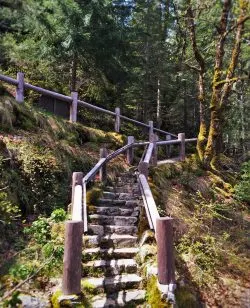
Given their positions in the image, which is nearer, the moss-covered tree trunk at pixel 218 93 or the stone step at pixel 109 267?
Result: the stone step at pixel 109 267

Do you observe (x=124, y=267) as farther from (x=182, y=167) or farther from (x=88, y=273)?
(x=182, y=167)

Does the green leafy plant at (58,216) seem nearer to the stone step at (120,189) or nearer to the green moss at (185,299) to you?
the stone step at (120,189)

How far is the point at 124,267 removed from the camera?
605 centimetres

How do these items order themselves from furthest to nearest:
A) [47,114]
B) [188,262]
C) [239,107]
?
[239,107] → [47,114] → [188,262]

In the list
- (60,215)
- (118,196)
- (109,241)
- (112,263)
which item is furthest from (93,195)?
(112,263)

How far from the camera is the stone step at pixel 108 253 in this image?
623 centimetres

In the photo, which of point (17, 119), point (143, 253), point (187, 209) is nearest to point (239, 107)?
point (187, 209)

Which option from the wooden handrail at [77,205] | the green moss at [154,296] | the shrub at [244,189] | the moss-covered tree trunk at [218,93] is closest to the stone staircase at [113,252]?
the green moss at [154,296]

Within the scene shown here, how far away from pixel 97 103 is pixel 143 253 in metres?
13.6

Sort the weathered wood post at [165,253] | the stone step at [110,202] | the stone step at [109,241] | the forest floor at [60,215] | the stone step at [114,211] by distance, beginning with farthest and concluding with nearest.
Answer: the stone step at [110,202] → the stone step at [114,211] → the stone step at [109,241] → the forest floor at [60,215] → the weathered wood post at [165,253]

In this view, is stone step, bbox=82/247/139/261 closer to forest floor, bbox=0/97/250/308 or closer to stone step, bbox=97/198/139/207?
forest floor, bbox=0/97/250/308

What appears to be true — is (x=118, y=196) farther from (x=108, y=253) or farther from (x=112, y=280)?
(x=112, y=280)

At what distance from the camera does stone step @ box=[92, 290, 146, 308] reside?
5.09 m

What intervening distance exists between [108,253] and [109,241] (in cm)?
39
